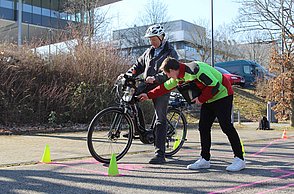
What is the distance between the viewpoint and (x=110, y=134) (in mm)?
5938

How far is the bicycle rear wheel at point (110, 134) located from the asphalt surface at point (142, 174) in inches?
7.7

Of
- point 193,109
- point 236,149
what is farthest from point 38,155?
point 193,109

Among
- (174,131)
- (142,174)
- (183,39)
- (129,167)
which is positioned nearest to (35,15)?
(183,39)

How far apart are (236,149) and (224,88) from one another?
912 mm

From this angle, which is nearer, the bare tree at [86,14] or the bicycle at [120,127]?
the bicycle at [120,127]

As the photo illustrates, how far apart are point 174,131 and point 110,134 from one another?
1.47 m

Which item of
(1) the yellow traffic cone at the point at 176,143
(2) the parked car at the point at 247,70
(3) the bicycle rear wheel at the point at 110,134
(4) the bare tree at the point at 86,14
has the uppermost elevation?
(4) the bare tree at the point at 86,14

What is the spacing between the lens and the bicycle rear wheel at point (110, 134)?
18.7 feet

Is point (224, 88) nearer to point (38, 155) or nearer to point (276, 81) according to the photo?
point (38, 155)

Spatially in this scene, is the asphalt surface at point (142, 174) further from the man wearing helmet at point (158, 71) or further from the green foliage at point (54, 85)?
the green foliage at point (54, 85)

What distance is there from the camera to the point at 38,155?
22.5 feet

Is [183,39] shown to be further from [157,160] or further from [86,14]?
[157,160]

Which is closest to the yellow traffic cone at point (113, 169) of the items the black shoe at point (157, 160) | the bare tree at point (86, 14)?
the black shoe at point (157, 160)

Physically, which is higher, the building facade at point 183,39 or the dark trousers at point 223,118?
the building facade at point 183,39
